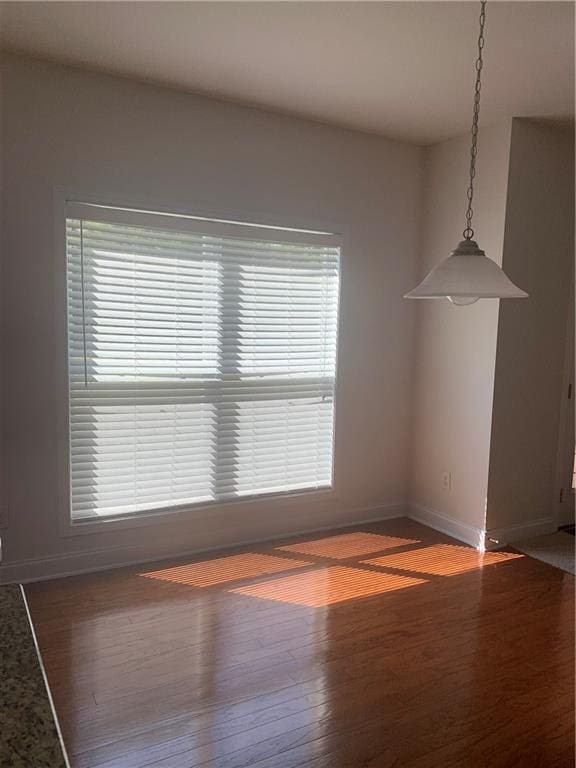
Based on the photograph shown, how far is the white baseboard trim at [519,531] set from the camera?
3779mm

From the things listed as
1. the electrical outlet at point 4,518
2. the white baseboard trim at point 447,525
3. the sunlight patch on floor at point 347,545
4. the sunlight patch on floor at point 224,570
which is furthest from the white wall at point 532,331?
the electrical outlet at point 4,518

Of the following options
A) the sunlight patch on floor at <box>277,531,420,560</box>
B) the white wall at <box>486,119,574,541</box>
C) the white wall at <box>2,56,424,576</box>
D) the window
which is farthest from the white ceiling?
the sunlight patch on floor at <box>277,531,420,560</box>

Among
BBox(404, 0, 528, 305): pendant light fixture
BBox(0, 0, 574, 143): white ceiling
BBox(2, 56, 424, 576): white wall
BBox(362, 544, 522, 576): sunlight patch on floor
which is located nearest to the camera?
BBox(404, 0, 528, 305): pendant light fixture

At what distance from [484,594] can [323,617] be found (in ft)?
3.13

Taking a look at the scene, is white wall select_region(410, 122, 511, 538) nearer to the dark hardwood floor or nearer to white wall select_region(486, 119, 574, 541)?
white wall select_region(486, 119, 574, 541)

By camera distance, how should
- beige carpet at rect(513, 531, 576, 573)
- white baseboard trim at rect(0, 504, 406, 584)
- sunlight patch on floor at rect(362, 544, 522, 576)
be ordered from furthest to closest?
1. beige carpet at rect(513, 531, 576, 573)
2. sunlight patch on floor at rect(362, 544, 522, 576)
3. white baseboard trim at rect(0, 504, 406, 584)

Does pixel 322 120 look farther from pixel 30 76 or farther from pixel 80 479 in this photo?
pixel 80 479

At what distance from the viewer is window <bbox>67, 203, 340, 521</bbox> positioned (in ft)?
10.3

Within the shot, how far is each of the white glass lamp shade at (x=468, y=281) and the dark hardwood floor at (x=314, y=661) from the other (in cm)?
156

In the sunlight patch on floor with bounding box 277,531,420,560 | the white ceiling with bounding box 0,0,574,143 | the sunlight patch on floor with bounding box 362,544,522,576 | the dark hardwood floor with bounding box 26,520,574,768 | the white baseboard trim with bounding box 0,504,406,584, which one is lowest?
the dark hardwood floor with bounding box 26,520,574,768

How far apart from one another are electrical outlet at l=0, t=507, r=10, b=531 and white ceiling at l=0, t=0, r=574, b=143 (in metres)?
2.32

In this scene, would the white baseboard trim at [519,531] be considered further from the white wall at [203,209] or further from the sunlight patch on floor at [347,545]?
the white wall at [203,209]

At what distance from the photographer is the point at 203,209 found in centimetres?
335

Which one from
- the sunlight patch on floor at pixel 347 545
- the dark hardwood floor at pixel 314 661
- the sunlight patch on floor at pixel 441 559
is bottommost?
the dark hardwood floor at pixel 314 661
